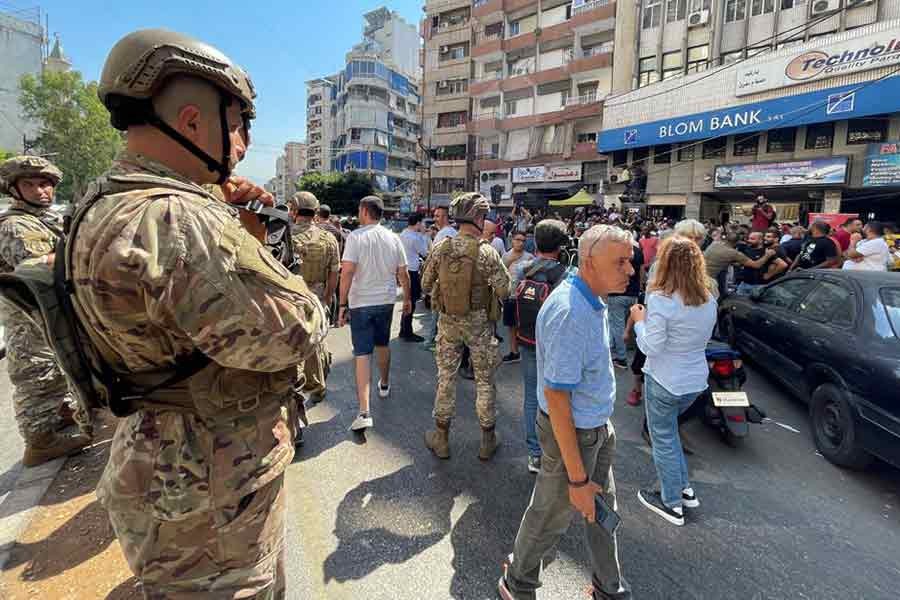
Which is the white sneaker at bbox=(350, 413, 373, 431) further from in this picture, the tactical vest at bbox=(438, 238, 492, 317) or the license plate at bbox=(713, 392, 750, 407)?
the license plate at bbox=(713, 392, 750, 407)

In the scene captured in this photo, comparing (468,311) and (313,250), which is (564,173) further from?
(468,311)

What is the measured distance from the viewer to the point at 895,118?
16.2 m

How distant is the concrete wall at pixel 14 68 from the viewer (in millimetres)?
41094

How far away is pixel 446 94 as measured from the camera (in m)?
36.3

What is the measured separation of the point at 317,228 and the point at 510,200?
2731 cm

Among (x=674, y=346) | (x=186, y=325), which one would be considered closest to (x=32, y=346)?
(x=186, y=325)

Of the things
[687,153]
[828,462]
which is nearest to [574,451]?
[828,462]

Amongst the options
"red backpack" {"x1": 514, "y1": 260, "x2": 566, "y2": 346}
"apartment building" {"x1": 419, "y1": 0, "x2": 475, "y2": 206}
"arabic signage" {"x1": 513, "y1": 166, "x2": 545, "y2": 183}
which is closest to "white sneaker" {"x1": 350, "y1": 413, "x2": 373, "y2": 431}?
"red backpack" {"x1": 514, "y1": 260, "x2": 566, "y2": 346}

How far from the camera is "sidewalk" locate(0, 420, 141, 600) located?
2020 millimetres

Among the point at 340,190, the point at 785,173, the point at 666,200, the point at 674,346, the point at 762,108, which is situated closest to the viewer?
the point at 674,346

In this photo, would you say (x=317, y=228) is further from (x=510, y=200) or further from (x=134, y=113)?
(x=510, y=200)

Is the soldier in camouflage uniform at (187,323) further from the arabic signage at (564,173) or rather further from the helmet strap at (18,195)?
the arabic signage at (564,173)

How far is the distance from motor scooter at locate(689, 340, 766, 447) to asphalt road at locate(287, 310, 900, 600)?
0.62 ft

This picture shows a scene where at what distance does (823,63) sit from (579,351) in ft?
74.5
